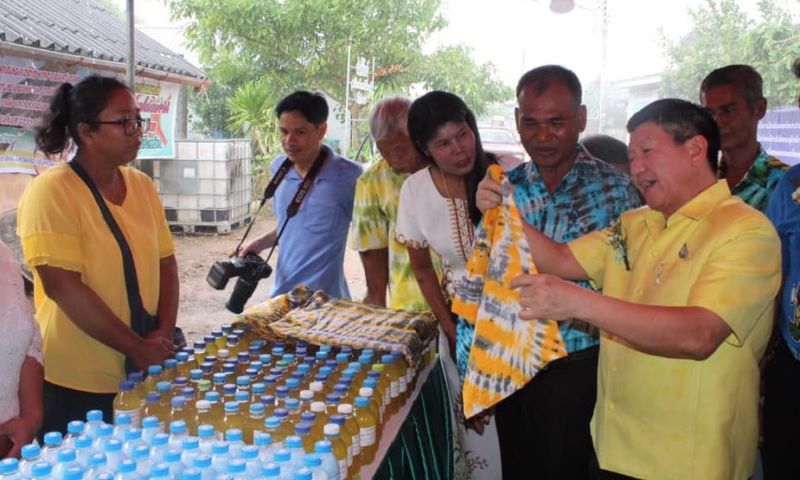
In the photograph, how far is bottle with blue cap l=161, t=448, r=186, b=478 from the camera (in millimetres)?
1397

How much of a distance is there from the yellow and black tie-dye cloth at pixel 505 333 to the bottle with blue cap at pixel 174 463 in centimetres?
78

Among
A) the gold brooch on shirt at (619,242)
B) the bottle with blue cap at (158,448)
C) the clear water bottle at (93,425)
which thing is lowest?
the clear water bottle at (93,425)

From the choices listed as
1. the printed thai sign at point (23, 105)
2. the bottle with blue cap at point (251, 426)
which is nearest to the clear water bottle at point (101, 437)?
the bottle with blue cap at point (251, 426)

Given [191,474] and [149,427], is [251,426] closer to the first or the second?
[149,427]

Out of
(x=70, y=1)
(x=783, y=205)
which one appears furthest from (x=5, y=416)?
(x=70, y=1)

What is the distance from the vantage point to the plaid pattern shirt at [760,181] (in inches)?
109

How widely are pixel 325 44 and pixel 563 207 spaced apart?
39.7 ft

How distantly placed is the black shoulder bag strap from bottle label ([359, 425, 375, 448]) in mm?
1053

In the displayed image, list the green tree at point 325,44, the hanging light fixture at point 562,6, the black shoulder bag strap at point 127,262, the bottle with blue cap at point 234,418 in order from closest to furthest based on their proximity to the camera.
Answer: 1. the bottle with blue cap at point 234,418
2. the black shoulder bag strap at point 127,262
3. the hanging light fixture at point 562,6
4. the green tree at point 325,44

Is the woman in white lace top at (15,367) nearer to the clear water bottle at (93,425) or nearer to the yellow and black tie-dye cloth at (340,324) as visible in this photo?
the clear water bottle at (93,425)

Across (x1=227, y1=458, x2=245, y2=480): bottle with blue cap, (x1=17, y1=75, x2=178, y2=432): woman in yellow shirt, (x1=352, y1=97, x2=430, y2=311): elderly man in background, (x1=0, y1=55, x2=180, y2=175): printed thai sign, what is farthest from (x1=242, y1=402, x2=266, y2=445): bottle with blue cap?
(x1=0, y1=55, x2=180, y2=175): printed thai sign

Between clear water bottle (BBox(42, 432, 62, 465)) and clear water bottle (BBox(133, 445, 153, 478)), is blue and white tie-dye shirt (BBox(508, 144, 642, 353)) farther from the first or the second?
clear water bottle (BBox(42, 432, 62, 465))

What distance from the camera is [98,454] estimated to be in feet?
4.77

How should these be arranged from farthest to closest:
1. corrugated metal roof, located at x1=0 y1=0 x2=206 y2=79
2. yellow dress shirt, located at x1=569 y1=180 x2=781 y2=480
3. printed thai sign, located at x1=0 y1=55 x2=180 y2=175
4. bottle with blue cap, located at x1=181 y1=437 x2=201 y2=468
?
1. corrugated metal roof, located at x1=0 y1=0 x2=206 y2=79
2. printed thai sign, located at x1=0 y1=55 x2=180 y2=175
3. yellow dress shirt, located at x1=569 y1=180 x2=781 y2=480
4. bottle with blue cap, located at x1=181 y1=437 x2=201 y2=468
